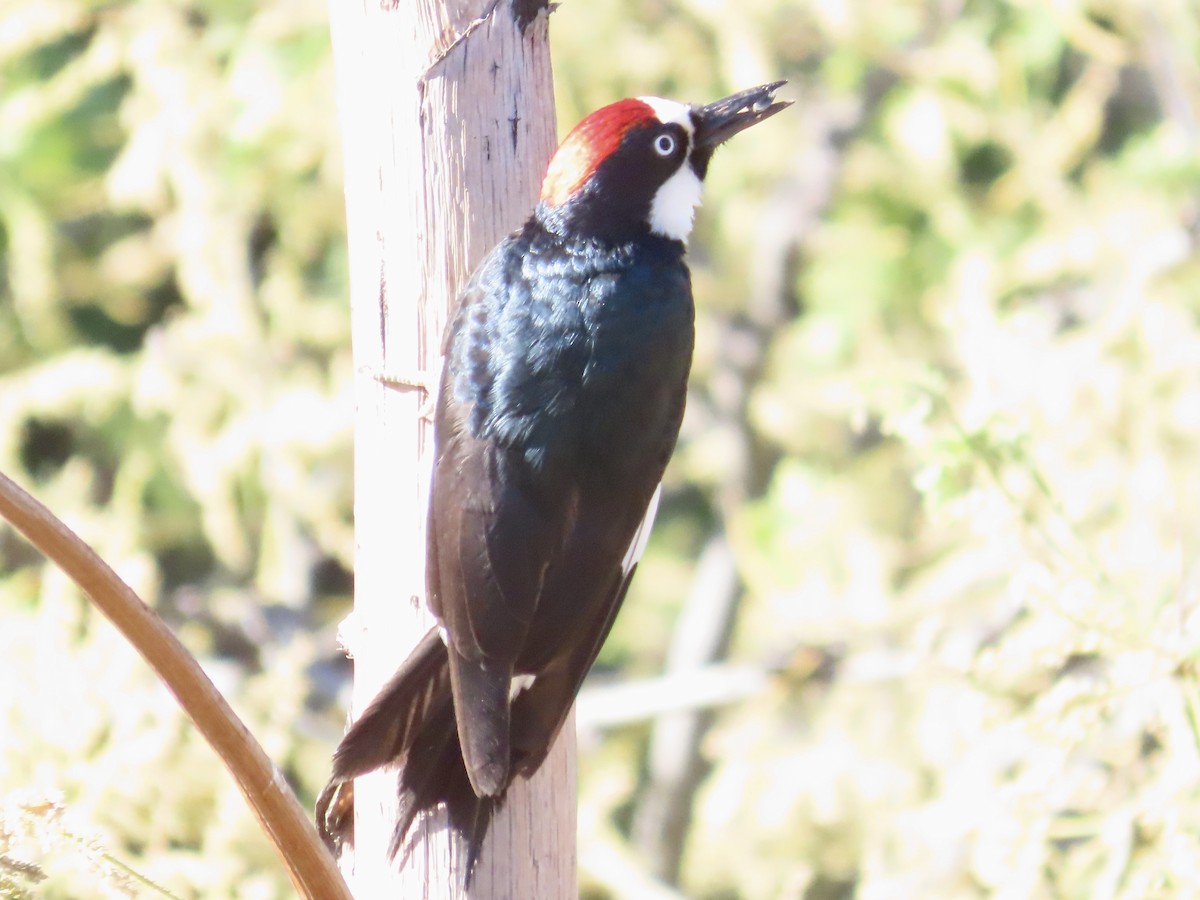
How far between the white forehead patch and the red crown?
0.04 ft

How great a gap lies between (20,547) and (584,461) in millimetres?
2934

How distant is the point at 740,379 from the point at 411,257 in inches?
105

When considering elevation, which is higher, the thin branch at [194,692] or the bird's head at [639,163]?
the bird's head at [639,163]

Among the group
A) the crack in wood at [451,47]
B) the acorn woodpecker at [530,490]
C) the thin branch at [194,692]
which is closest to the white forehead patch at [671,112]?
the acorn woodpecker at [530,490]

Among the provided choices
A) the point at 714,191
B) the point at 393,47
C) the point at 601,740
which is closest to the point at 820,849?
the point at 601,740

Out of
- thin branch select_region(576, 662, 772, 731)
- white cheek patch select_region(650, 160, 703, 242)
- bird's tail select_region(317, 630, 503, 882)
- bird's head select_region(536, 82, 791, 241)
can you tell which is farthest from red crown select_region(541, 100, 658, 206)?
thin branch select_region(576, 662, 772, 731)

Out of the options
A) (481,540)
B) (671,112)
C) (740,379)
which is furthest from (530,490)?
(740,379)

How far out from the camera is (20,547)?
4207 millimetres

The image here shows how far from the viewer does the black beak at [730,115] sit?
217 cm

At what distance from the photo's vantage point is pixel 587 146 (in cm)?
211

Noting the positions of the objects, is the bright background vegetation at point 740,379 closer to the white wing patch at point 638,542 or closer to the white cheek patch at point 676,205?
the white cheek patch at point 676,205

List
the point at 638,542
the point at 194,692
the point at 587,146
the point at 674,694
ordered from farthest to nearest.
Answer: the point at 674,694 < the point at 587,146 < the point at 638,542 < the point at 194,692

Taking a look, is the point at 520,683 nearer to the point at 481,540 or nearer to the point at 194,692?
the point at 481,540

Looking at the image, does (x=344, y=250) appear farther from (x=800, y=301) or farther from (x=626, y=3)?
(x=800, y=301)
